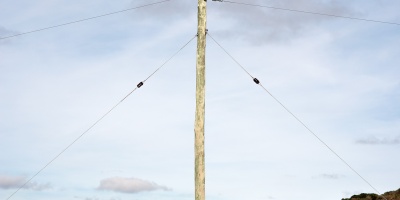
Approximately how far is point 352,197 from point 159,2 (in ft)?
75.4

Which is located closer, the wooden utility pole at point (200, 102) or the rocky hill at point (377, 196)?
the wooden utility pole at point (200, 102)

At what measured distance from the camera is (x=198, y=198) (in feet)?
54.5

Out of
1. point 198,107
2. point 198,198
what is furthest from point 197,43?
point 198,198

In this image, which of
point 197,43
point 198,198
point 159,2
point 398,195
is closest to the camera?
point 198,198

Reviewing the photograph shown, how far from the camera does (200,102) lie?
17203 mm

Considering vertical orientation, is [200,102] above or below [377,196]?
below

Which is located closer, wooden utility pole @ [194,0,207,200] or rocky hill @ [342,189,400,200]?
wooden utility pole @ [194,0,207,200]

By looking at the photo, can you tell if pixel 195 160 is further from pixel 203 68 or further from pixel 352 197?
pixel 352 197

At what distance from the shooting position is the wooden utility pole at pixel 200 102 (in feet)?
54.7

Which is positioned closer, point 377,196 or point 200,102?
point 200,102

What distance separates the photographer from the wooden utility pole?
16.7 meters

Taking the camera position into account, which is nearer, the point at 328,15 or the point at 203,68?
the point at 203,68

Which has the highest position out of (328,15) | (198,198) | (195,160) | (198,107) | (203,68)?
(328,15)

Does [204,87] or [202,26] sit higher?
[202,26]
